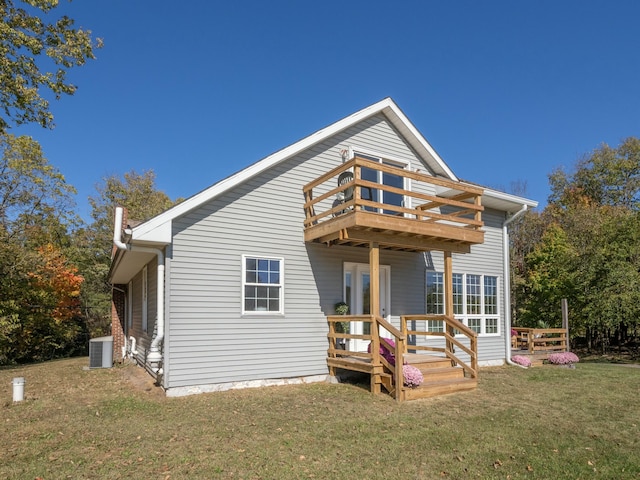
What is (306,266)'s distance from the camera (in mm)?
10125

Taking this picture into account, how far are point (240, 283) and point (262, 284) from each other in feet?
1.66

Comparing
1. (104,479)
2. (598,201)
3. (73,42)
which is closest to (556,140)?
(598,201)

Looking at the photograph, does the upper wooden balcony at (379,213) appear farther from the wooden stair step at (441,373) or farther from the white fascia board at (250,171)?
the wooden stair step at (441,373)

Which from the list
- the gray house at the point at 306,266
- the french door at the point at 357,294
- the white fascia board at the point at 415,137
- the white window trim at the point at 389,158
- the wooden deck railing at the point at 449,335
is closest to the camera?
the gray house at the point at 306,266

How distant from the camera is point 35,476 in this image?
442 centimetres

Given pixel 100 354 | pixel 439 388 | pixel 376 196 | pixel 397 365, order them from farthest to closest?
pixel 100 354
pixel 376 196
pixel 439 388
pixel 397 365

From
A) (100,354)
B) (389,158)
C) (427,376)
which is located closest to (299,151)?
(389,158)

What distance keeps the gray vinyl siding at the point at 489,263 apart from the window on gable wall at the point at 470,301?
158 mm

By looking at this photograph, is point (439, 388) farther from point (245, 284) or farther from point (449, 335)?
point (245, 284)

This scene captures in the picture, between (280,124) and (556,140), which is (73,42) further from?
(556,140)

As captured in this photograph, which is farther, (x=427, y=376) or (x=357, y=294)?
(x=357, y=294)

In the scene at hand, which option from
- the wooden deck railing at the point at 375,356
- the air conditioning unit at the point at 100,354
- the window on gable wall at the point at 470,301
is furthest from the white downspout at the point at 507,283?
the air conditioning unit at the point at 100,354

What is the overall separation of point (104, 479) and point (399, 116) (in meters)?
10.2

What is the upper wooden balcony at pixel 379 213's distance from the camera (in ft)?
28.6
